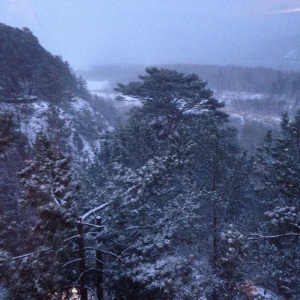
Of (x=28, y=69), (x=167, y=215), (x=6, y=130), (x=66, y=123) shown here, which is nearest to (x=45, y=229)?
(x=6, y=130)

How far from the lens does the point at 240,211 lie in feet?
49.0

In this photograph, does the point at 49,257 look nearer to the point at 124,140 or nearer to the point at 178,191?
the point at 178,191

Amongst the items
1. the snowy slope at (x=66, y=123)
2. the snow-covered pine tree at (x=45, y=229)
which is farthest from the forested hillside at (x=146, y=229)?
the snowy slope at (x=66, y=123)

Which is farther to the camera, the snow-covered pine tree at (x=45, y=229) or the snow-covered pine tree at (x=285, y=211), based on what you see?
the snow-covered pine tree at (x=285, y=211)

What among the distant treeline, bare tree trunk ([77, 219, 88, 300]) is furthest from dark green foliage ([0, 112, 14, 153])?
the distant treeline

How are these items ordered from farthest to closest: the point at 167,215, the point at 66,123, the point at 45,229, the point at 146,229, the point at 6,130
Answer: the point at 66,123, the point at 167,215, the point at 146,229, the point at 6,130, the point at 45,229

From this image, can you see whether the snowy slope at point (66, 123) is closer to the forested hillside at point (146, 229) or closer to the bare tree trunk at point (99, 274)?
the forested hillside at point (146, 229)

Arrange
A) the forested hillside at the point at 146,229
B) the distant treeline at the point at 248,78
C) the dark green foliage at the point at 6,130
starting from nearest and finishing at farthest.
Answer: the forested hillside at the point at 146,229
the dark green foliage at the point at 6,130
the distant treeline at the point at 248,78

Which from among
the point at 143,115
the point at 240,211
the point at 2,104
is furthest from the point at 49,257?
the point at 2,104

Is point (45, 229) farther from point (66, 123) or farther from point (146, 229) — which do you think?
point (66, 123)

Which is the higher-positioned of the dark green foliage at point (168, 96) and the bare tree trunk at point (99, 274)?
the dark green foliage at point (168, 96)

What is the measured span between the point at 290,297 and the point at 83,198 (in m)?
9.37

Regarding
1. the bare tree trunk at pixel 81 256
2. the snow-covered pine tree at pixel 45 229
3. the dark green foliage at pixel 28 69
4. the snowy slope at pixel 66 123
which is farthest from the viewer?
the dark green foliage at pixel 28 69

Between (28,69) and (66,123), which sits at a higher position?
(28,69)
